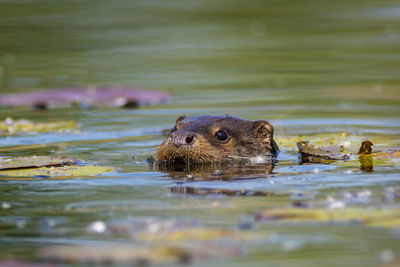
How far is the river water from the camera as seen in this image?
18.4 feet

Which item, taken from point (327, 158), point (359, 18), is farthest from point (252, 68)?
point (327, 158)

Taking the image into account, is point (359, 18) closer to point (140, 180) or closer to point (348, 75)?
point (348, 75)

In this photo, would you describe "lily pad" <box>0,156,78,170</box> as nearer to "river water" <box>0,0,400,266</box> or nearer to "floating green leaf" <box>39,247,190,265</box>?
"river water" <box>0,0,400,266</box>

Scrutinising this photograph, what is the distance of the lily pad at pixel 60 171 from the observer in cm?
812

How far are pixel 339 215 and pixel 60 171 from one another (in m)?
3.35

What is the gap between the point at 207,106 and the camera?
13336mm

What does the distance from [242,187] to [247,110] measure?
5.72m

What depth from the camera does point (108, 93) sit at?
46.9 ft

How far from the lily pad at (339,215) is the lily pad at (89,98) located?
7.91 metres

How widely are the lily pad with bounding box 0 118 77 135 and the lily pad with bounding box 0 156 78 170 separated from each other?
2799 mm

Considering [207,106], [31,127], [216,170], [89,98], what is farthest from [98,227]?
[89,98]

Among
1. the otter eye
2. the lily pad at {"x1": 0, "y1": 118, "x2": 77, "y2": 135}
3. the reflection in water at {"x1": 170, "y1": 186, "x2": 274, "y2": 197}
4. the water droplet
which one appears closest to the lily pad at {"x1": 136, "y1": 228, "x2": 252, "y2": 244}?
the water droplet

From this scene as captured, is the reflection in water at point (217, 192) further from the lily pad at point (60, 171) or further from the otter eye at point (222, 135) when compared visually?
the otter eye at point (222, 135)

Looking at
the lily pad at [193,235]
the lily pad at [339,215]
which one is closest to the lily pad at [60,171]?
the lily pad at [339,215]
